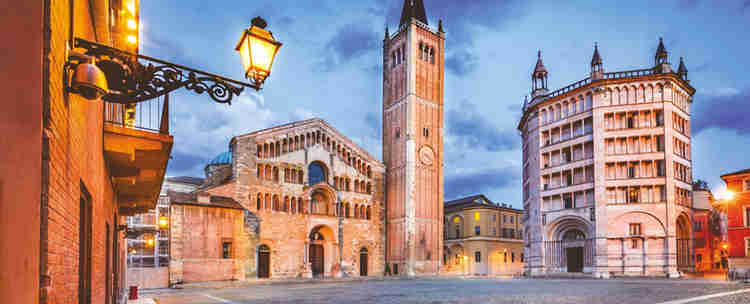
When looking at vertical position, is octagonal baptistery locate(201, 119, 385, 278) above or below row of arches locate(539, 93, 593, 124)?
below

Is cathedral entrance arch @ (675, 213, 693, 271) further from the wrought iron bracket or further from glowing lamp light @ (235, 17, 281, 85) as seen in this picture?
the wrought iron bracket

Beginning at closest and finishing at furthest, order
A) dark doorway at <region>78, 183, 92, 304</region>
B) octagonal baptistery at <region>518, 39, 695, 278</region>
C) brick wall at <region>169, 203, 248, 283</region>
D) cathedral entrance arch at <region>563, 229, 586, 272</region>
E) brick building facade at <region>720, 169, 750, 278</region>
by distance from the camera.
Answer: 1. dark doorway at <region>78, 183, 92, 304</region>
2. brick wall at <region>169, 203, 248, 283</region>
3. brick building facade at <region>720, 169, 750, 278</region>
4. octagonal baptistery at <region>518, 39, 695, 278</region>
5. cathedral entrance arch at <region>563, 229, 586, 272</region>

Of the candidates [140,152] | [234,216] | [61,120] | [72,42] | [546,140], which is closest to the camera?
[61,120]

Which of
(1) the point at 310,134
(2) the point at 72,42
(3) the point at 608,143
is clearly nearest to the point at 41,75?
(2) the point at 72,42

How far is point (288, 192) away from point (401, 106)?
53.2 ft

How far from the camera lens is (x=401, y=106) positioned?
55.9 m

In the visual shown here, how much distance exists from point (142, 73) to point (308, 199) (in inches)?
1720

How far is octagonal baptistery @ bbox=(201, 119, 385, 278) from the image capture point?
44.8 metres

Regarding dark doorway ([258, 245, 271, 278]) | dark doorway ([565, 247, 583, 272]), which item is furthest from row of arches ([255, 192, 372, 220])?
dark doorway ([565, 247, 583, 272])

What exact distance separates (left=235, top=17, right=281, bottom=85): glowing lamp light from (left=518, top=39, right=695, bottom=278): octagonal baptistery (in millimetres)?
44982

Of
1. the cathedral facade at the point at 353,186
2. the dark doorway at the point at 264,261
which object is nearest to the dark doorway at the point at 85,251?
the cathedral facade at the point at 353,186

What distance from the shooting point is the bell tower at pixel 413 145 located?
171ft

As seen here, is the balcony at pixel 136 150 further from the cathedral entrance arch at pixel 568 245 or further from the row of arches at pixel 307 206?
the cathedral entrance arch at pixel 568 245

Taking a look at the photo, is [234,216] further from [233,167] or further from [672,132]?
[672,132]
